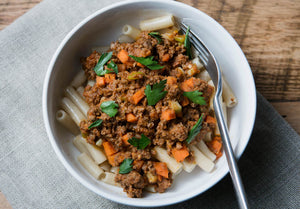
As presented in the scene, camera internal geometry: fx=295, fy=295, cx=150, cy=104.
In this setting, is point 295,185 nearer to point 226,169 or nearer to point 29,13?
point 226,169

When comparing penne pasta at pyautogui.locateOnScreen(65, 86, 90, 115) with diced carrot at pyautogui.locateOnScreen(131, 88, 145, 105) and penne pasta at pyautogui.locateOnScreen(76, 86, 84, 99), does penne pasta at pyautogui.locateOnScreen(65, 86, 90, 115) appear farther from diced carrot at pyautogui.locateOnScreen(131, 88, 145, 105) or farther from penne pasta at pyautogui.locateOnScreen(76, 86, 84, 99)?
diced carrot at pyautogui.locateOnScreen(131, 88, 145, 105)

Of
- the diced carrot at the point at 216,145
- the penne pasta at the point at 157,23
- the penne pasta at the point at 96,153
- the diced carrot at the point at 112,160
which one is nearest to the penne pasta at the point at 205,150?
the diced carrot at the point at 216,145

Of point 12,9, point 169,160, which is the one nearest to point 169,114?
point 169,160

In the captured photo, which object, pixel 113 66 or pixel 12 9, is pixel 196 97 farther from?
pixel 12 9

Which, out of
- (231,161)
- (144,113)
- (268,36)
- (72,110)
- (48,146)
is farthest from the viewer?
(268,36)

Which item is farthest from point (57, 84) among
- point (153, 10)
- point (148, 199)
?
point (148, 199)
